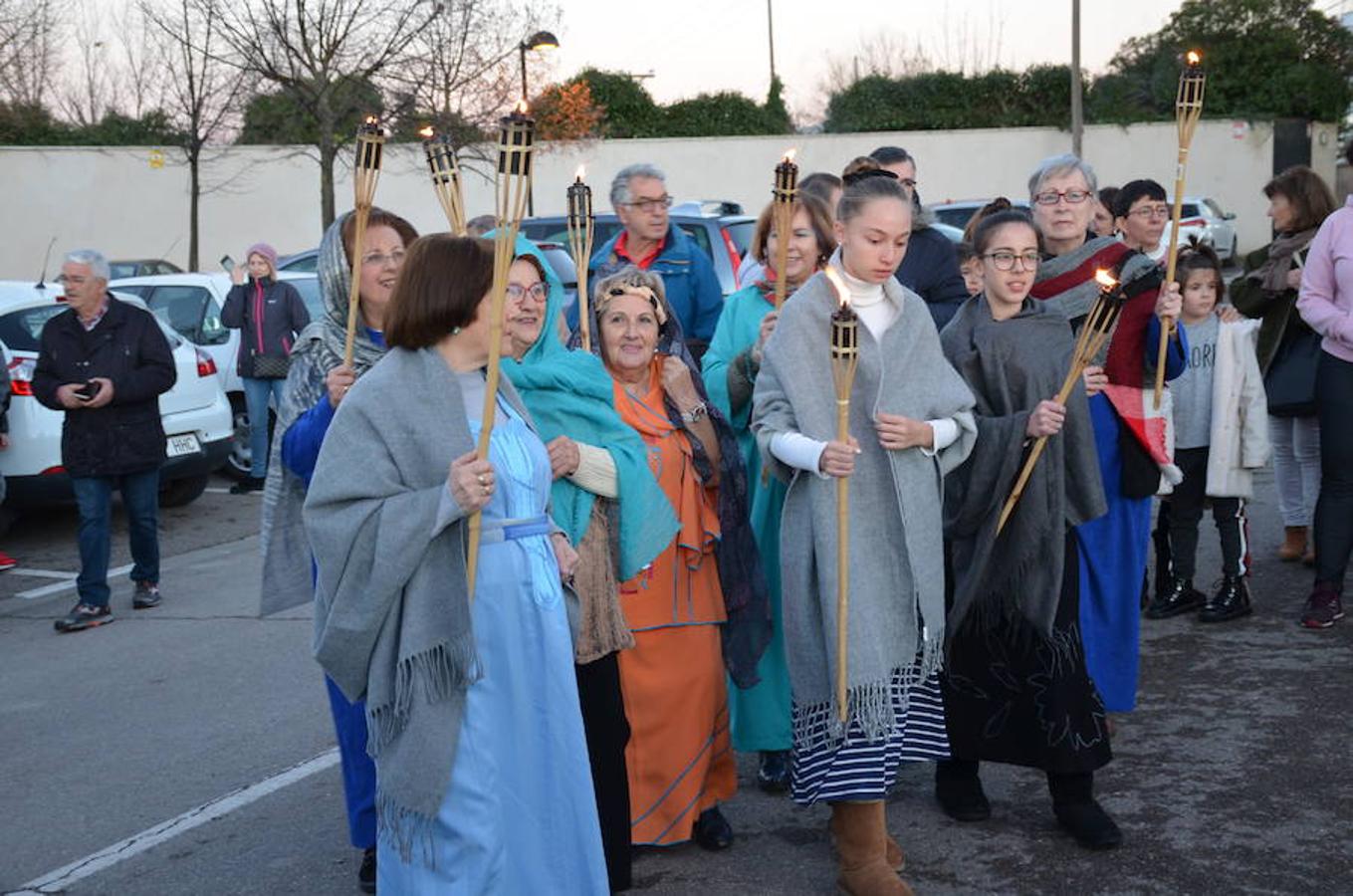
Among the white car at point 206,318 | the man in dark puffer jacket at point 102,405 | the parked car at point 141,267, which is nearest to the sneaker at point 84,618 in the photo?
the man in dark puffer jacket at point 102,405

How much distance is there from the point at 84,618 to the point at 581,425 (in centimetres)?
470

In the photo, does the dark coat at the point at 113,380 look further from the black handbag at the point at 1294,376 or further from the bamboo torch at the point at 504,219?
the black handbag at the point at 1294,376

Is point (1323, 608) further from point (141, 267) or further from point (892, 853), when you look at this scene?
point (141, 267)

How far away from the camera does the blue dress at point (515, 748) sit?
328cm

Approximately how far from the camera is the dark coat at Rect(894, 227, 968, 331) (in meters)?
5.80

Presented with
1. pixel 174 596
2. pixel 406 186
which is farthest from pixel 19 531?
pixel 406 186

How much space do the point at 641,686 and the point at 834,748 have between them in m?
0.67

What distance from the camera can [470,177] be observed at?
106 ft

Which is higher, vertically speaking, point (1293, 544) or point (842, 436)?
point (842, 436)

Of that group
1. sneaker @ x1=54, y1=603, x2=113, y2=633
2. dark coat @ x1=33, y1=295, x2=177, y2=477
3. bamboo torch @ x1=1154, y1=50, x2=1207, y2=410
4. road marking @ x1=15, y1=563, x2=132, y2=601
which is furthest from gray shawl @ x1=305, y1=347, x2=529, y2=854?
road marking @ x1=15, y1=563, x2=132, y2=601

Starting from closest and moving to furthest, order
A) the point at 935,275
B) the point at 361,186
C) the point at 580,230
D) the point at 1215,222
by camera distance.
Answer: the point at 361,186
the point at 580,230
the point at 935,275
the point at 1215,222

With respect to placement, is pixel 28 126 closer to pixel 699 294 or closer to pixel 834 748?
pixel 699 294

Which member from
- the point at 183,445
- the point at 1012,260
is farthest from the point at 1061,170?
the point at 183,445

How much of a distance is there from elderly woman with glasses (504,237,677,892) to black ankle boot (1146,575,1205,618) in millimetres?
3582
